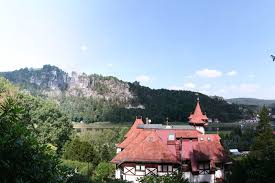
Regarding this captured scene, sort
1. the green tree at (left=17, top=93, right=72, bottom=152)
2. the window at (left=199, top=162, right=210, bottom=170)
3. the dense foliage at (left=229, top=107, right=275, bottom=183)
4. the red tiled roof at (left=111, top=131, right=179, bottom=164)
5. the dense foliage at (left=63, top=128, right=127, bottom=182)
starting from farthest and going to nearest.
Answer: the green tree at (left=17, top=93, right=72, bottom=152)
the dense foliage at (left=63, top=128, right=127, bottom=182)
the window at (left=199, top=162, right=210, bottom=170)
the red tiled roof at (left=111, top=131, right=179, bottom=164)
the dense foliage at (left=229, top=107, right=275, bottom=183)

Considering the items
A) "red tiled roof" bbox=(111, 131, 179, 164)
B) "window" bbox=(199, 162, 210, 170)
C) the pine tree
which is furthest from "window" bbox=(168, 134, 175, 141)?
the pine tree

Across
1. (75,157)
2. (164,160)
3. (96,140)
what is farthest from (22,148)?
(96,140)

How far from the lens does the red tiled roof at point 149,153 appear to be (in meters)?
37.5

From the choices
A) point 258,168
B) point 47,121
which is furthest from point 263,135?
point 258,168

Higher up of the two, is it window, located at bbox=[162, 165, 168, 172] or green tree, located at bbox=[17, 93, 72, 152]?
green tree, located at bbox=[17, 93, 72, 152]

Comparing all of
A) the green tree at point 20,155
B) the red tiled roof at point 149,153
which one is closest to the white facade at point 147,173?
the red tiled roof at point 149,153

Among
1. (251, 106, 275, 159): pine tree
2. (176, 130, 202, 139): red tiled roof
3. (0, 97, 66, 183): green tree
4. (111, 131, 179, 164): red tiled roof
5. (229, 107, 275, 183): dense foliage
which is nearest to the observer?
(0, 97, 66, 183): green tree

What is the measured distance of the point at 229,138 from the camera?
106 meters

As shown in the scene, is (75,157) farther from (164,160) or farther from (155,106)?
(155,106)

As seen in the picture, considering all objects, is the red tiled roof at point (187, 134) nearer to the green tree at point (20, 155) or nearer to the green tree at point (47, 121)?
the green tree at point (47, 121)

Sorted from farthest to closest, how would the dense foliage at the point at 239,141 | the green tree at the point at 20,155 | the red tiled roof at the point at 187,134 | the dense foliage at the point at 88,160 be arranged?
the dense foliage at the point at 239,141 → the red tiled roof at the point at 187,134 → the dense foliage at the point at 88,160 → the green tree at the point at 20,155

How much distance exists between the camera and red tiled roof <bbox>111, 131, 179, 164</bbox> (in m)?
37.5

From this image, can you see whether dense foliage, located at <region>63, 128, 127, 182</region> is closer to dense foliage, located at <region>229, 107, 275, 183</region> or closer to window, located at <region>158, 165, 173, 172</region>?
window, located at <region>158, 165, 173, 172</region>

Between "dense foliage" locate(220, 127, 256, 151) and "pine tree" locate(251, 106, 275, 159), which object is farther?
"dense foliage" locate(220, 127, 256, 151)
